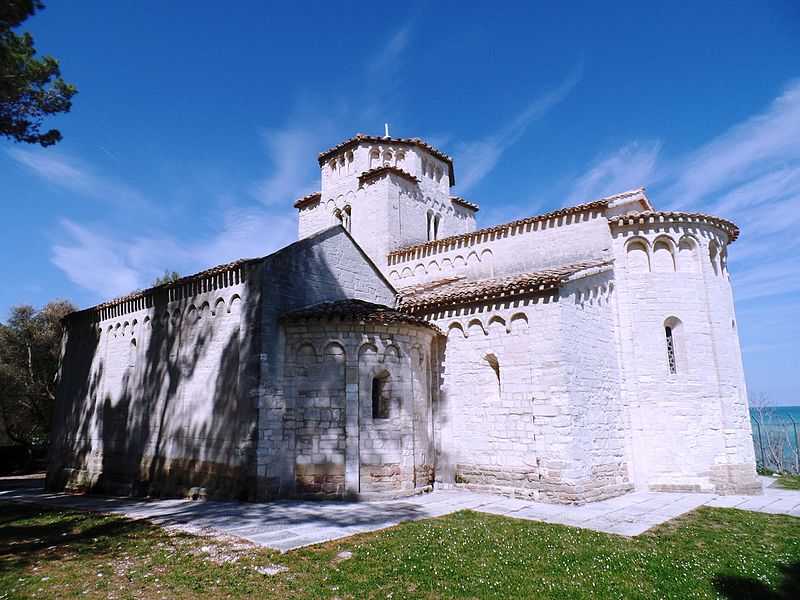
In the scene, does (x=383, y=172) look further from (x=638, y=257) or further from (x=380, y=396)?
(x=380, y=396)

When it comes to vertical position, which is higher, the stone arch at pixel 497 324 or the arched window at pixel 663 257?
the arched window at pixel 663 257

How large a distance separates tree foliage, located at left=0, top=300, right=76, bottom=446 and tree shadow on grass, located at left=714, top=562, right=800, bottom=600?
1092 inches

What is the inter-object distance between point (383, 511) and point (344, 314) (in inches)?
164

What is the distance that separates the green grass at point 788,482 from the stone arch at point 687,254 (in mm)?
6189

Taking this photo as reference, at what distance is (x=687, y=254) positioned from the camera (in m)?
13.4

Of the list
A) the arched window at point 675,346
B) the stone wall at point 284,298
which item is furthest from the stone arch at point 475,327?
the arched window at point 675,346

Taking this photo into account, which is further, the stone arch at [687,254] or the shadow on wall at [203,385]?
the stone arch at [687,254]

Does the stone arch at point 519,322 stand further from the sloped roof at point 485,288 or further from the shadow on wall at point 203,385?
the shadow on wall at point 203,385

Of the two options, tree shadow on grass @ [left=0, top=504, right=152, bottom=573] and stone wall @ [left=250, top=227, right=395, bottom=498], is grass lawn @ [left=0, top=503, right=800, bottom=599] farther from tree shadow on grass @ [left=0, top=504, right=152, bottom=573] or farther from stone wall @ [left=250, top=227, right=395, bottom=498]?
stone wall @ [left=250, top=227, right=395, bottom=498]

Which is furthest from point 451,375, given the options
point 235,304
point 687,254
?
point 687,254

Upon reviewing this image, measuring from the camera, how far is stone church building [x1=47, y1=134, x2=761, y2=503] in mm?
10969

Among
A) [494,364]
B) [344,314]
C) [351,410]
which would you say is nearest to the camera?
[351,410]

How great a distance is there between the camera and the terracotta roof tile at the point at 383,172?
1813 cm

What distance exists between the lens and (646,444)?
1259 centimetres
